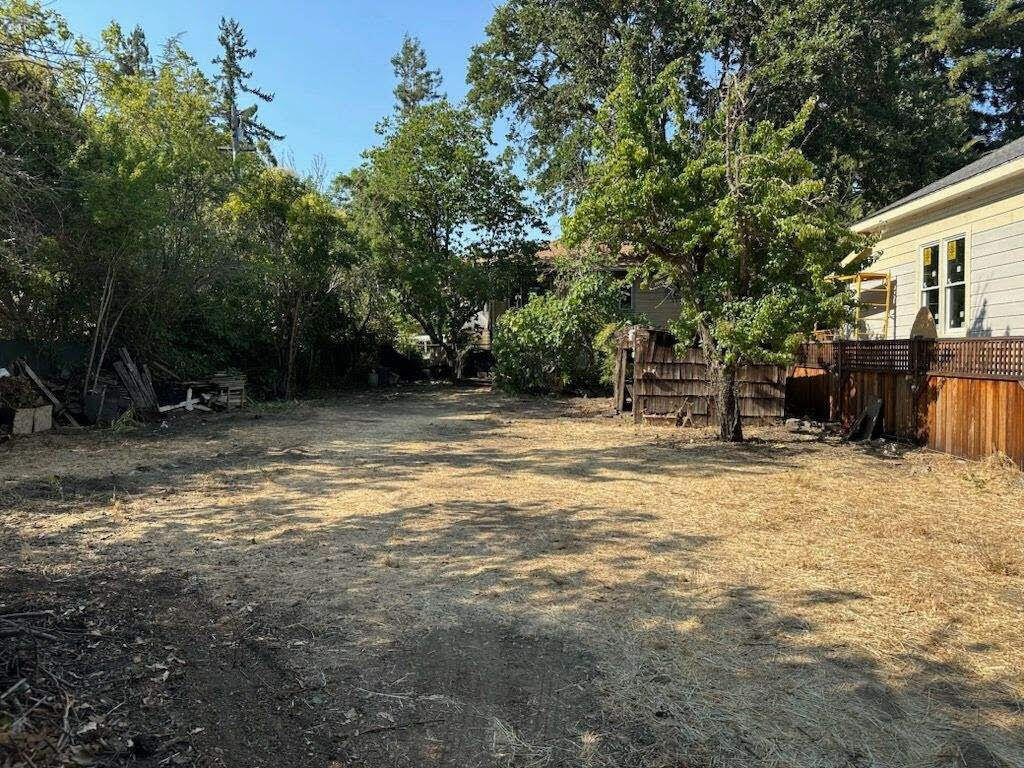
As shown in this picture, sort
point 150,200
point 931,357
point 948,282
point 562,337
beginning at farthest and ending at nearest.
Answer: point 562,337, point 948,282, point 150,200, point 931,357

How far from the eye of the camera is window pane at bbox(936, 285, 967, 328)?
10305mm

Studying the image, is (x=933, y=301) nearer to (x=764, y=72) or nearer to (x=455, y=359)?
(x=764, y=72)

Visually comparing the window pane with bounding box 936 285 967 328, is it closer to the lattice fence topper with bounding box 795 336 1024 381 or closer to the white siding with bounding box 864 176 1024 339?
the white siding with bounding box 864 176 1024 339

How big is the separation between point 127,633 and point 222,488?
3.48 meters

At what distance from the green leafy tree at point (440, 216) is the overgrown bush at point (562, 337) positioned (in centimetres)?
380

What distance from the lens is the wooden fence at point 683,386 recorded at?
11125 millimetres

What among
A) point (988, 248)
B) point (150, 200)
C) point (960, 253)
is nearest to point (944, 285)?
point (960, 253)

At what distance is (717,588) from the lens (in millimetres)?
4020

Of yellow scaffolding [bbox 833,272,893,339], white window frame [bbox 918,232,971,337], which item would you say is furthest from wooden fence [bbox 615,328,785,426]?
white window frame [bbox 918,232,971,337]

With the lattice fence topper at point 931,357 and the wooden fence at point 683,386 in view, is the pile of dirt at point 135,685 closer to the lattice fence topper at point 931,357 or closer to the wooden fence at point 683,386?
the lattice fence topper at point 931,357

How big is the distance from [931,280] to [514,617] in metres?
10.8

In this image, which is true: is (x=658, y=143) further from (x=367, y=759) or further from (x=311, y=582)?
(x=367, y=759)

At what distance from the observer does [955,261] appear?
34.2 ft

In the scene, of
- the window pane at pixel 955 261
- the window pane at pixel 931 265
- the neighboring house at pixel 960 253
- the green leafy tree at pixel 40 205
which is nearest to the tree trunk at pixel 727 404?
the neighboring house at pixel 960 253
